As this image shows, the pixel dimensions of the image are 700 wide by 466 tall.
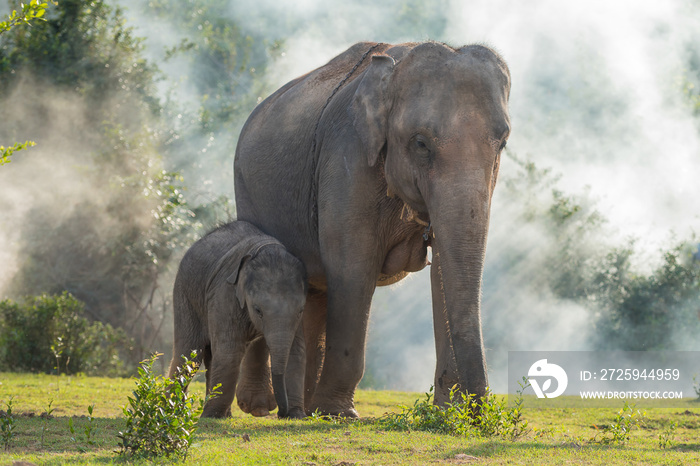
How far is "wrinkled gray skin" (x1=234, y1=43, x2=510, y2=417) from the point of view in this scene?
6781 mm

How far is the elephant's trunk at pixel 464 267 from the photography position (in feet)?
21.3

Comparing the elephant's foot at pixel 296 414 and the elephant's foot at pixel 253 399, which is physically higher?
the elephant's foot at pixel 253 399

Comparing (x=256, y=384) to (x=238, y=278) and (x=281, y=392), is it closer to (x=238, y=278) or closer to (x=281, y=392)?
(x=238, y=278)

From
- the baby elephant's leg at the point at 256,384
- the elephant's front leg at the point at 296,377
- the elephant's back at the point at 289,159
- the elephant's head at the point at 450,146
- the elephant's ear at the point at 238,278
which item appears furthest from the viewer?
the baby elephant's leg at the point at 256,384

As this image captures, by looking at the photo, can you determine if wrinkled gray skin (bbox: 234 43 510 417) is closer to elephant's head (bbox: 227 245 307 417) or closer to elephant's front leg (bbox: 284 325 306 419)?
elephant's front leg (bbox: 284 325 306 419)

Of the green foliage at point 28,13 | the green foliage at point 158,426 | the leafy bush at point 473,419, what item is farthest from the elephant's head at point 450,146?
the green foliage at point 28,13

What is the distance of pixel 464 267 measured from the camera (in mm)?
6723

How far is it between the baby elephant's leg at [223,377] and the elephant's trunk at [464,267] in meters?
1.99

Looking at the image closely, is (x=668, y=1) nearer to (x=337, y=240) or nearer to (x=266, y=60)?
(x=266, y=60)

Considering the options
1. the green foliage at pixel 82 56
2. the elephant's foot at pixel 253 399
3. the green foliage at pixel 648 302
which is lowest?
the elephant's foot at pixel 253 399

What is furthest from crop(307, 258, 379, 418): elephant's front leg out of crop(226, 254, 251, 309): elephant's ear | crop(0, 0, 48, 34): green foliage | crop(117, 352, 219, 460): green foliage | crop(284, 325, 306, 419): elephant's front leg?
crop(0, 0, 48, 34): green foliage

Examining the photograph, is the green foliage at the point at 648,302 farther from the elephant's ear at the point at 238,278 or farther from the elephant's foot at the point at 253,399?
the elephant's ear at the point at 238,278

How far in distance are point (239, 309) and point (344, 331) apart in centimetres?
93

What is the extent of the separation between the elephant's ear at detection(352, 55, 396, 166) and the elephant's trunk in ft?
2.62
